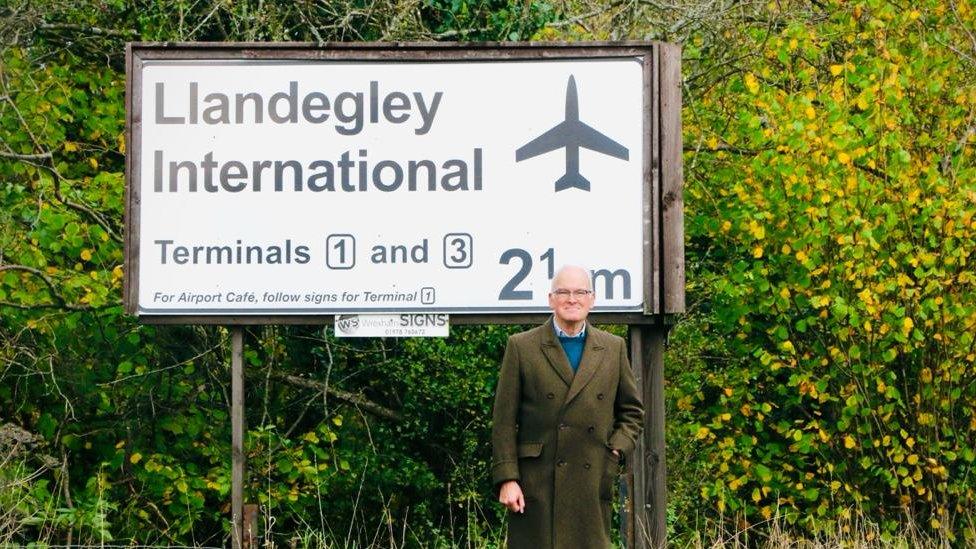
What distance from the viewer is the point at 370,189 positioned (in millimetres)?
7547

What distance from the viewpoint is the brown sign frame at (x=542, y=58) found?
742cm

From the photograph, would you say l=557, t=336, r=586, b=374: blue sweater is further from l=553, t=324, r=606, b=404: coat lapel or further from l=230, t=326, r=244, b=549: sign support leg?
l=230, t=326, r=244, b=549: sign support leg

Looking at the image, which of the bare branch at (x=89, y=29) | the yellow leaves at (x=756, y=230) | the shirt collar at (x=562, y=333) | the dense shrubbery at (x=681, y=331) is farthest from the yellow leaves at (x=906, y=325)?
the bare branch at (x=89, y=29)

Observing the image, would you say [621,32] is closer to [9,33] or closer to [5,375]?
[9,33]

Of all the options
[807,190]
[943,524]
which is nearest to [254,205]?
[807,190]

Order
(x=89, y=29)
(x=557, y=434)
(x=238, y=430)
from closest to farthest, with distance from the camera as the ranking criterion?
(x=557, y=434)
(x=238, y=430)
(x=89, y=29)

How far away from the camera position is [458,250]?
7.48 meters

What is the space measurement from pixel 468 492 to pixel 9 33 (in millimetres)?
4946

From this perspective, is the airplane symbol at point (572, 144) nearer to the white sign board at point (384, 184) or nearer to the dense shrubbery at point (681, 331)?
the white sign board at point (384, 184)

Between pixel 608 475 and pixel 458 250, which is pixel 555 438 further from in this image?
pixel 458 250

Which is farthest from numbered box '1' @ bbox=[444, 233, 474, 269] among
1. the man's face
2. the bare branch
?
the bare branch

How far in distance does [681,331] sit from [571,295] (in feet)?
17.5

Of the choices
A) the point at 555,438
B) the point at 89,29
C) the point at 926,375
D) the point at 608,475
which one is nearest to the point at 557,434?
the point at 555,438

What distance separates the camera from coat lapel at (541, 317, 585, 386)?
20.0 feet
